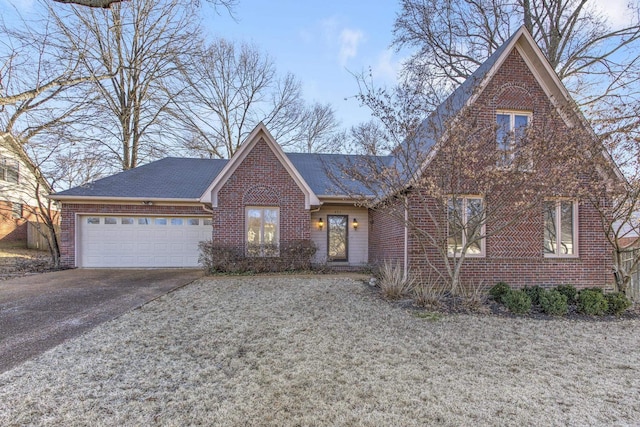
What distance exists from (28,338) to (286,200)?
7.41m

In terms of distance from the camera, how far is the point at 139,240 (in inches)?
494

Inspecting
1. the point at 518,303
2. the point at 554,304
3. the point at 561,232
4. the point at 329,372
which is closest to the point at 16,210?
the point at 329,372

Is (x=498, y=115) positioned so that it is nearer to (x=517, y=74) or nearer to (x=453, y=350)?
(x=517, y=74)

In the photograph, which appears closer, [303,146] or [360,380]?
[360,380]

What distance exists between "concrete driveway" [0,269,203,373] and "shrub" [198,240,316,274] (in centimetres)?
76

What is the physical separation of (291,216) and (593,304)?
26.3 ft

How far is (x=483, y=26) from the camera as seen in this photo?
16078 millimetres

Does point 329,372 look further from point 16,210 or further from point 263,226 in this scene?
point 16,210

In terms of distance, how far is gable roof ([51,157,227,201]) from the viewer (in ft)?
39.8

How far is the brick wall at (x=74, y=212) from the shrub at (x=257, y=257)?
327 centimetres

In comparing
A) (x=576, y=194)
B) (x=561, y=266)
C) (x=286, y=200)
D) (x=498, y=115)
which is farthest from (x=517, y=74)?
(x=286, y=200)

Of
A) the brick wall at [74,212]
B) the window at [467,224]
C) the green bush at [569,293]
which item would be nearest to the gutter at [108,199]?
the brick wall at [74,212]

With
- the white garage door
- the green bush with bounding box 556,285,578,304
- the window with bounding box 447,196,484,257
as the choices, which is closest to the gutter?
the white garage door

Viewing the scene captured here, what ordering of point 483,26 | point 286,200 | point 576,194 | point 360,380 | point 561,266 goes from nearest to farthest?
point 360,380 < point 576,194 < point 561,266 < point 286,200 < point 483,26
